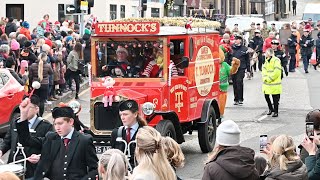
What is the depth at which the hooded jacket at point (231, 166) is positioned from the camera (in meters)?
7.99

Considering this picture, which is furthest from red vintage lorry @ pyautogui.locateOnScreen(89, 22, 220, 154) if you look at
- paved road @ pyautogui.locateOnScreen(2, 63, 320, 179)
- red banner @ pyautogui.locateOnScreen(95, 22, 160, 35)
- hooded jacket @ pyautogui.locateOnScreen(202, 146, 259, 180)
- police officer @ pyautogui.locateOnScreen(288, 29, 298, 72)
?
police officer @ pyautogui.locateOnScreen(288, 29, 298, 72)

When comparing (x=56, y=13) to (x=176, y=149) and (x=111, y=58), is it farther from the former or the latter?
(x=176, y=149)

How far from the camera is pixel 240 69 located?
2478 centimetres

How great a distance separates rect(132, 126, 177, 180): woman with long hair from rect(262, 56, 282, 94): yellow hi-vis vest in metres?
13.9

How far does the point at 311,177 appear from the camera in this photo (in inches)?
347

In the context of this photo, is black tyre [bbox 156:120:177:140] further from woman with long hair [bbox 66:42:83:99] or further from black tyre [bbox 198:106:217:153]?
woman with long hair [bbox 66:42:83:99]

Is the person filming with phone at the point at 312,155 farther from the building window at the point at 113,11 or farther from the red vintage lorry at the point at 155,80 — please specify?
the building window at the point at 113,11

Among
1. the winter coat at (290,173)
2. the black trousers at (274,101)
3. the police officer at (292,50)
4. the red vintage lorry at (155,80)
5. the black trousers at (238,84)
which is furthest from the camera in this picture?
the police officer at (292,50)

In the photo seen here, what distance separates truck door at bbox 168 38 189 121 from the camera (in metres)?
15.5

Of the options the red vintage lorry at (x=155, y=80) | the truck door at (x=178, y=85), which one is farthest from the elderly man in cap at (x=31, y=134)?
the truck door at (x=178, y=85)

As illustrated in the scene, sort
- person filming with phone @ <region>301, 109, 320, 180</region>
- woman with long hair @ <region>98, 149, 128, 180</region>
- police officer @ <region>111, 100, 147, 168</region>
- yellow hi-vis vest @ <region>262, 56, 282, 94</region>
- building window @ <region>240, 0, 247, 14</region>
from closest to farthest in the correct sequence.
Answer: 1. woman with long hair @ <region>98, 149, 128, 180</region>
2. person filming with phone @ <region>301, 109, 320, 180</region>
3. police officer @ <region>111, 100, 147, 168</region>
4. yellow hi-vis vest @ <region>262, 56, 282, 94</region>
5. building window @ <region>240, 0, 247, 14</region>

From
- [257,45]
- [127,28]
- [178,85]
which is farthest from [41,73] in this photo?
[257,45]

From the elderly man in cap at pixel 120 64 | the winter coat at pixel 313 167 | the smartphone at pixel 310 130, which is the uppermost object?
the elderly man in cap at pixel 120 64

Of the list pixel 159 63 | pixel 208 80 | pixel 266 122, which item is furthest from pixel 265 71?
pixel 159 63
